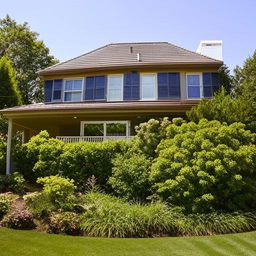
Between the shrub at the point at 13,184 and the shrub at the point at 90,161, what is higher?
the shrub at the point at 90,161

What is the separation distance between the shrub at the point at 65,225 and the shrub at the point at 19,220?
2.00 ft

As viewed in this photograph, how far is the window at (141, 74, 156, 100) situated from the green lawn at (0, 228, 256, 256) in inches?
418

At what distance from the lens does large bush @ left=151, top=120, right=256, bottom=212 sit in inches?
332

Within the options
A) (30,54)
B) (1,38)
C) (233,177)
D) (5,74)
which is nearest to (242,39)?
(233,177)

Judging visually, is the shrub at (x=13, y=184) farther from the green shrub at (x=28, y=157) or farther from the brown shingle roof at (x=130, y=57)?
the brown shingle roof at (x=130, y=57)

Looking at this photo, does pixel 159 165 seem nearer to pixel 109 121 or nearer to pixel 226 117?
pixel 226 117

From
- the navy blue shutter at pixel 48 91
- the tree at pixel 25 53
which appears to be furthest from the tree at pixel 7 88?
the tree at pixel 25 53

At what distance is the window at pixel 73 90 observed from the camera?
17.9m

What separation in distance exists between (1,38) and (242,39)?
1047 inches

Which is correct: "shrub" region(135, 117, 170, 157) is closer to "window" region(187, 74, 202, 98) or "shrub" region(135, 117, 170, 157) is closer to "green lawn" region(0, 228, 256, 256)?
"green lawn" region(0, 228, 256, 256)

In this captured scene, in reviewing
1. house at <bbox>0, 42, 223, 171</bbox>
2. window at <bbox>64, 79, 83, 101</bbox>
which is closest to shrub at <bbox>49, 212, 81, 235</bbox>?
house at <bbox>0, 42, 223, 171</bbox>

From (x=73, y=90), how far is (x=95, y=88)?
4.74 feet

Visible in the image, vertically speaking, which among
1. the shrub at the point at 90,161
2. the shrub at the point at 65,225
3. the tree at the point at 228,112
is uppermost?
the tree at the point at 228,112

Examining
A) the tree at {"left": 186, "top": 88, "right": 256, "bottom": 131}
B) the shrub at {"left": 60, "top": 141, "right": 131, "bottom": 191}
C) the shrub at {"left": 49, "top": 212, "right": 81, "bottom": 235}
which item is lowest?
the shrub at {"left": 49, "top": 212, "right": 81, "bottom": 235}
